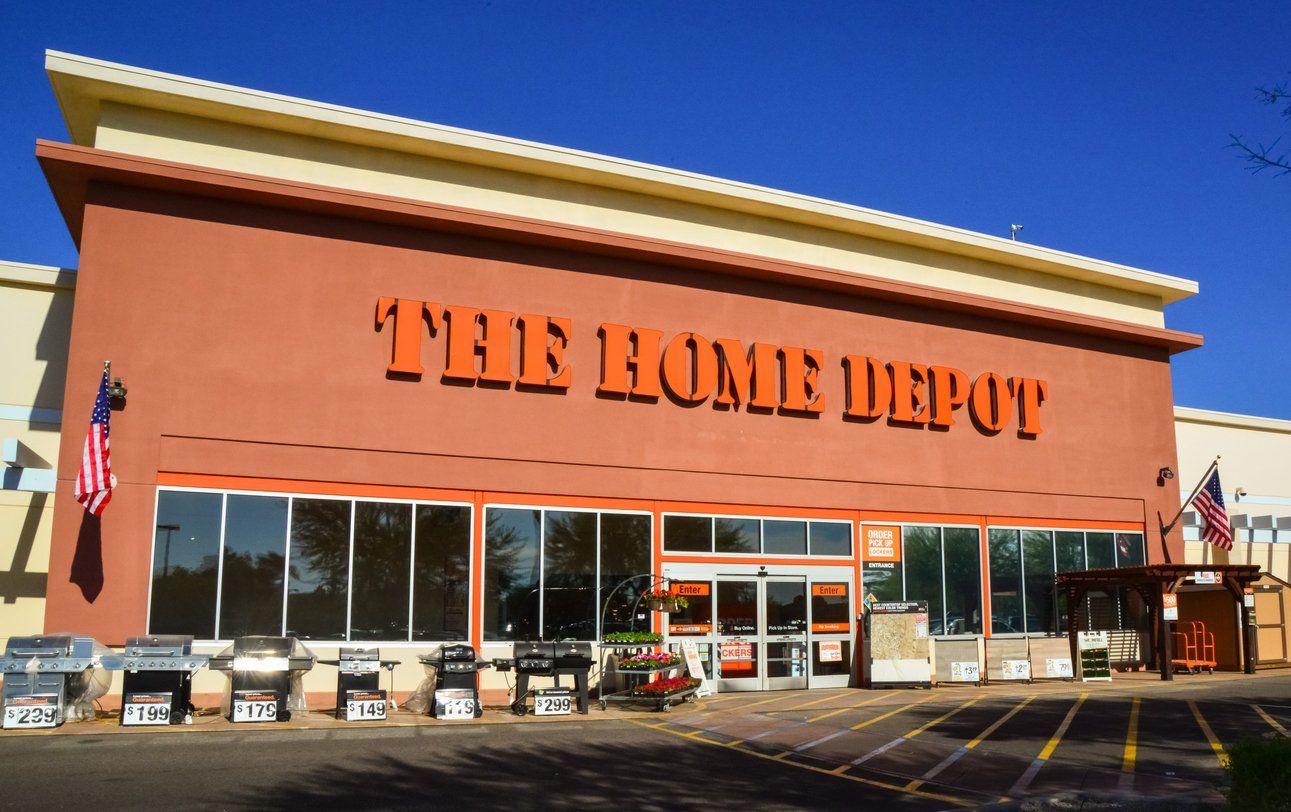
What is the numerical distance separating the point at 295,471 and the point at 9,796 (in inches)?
365

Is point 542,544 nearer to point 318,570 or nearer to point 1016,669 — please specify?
point 318,570

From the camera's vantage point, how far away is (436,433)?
68.0 ft

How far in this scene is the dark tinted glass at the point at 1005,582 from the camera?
85.8 feet

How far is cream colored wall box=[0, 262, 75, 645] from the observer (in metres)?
19.0

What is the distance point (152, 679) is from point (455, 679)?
4.48 metres

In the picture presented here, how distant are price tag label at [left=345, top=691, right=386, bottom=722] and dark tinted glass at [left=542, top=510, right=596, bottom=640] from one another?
425 cm

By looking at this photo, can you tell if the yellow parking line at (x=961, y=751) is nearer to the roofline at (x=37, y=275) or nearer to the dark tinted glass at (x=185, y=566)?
the dark tinted glass at (x=185, y=566)

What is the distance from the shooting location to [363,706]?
679 inches

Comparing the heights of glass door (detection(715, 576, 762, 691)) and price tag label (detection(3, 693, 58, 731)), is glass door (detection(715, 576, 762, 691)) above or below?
above

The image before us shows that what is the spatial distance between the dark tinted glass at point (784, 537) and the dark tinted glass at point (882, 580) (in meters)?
1.73

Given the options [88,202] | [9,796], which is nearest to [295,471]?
[88,202]

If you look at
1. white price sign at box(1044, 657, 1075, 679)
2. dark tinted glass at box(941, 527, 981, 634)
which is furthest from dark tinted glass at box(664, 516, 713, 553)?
white price sign at box(1044, 657, 1075, 679)

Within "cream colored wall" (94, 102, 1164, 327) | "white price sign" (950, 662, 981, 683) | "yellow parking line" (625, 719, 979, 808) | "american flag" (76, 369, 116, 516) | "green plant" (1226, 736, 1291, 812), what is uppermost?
"cream colored wall" (94, 102, 1164, 327)

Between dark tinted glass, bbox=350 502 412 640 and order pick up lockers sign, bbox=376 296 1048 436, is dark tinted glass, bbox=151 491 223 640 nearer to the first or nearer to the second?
dark tinted glass, bbox=350 502 412 640
